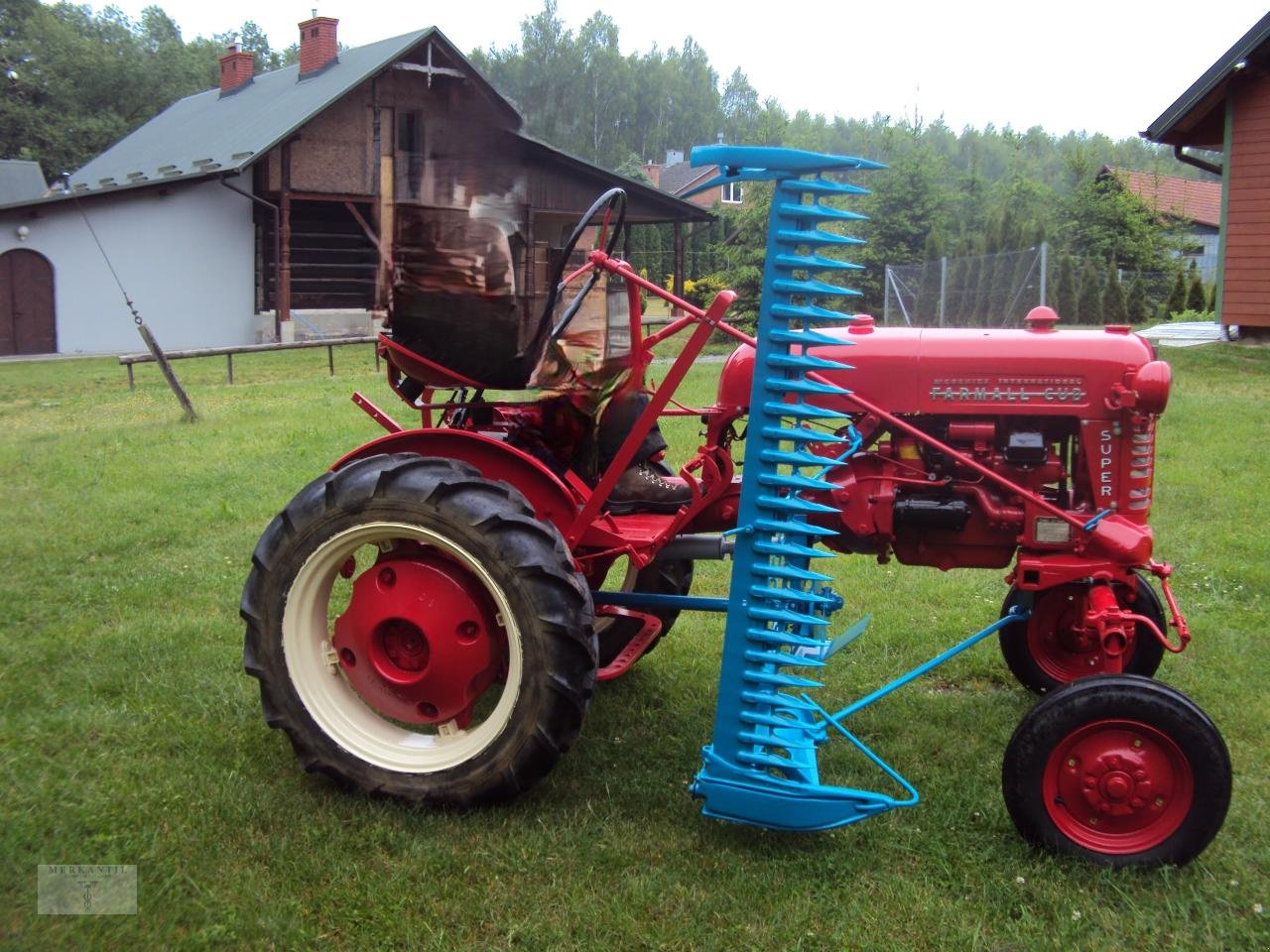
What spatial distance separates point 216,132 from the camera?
25.6 m

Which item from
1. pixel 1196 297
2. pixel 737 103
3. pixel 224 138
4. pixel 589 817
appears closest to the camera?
pixel 589 817

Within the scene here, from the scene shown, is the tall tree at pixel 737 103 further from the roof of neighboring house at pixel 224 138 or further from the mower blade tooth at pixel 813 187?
the mower blade tooth at pixel 813 187

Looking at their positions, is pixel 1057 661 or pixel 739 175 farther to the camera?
pixel 1057 661

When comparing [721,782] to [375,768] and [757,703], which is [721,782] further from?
[375,768]

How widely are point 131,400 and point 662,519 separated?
37.8 ft

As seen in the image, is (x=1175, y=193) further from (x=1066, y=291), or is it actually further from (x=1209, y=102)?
(x=1209, y=102)

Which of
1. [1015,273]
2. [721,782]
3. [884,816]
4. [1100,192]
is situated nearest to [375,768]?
[721,782]

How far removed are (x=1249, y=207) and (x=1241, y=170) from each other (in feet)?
1.85

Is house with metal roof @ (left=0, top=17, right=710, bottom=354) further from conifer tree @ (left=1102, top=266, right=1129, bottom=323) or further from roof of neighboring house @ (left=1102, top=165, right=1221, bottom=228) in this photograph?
roof of neighboring house @ (left=1102, top=165, right=1221, bottom=228)

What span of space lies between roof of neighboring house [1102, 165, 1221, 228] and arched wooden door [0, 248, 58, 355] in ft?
91.0

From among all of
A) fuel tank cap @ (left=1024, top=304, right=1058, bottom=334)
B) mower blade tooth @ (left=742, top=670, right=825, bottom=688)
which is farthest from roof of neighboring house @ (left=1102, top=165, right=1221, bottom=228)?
mower blade tooth @ (left=742, top=670, right=825, bottom=688)

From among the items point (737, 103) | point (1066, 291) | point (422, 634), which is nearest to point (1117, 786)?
point (422, 634)

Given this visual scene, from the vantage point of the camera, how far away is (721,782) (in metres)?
3.25

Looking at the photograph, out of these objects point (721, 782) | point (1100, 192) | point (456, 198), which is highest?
point (1100, 192)
